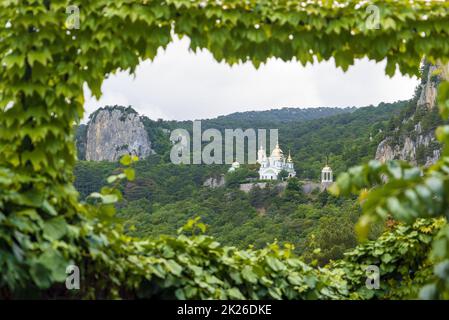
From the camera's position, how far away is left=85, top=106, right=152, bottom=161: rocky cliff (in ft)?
103

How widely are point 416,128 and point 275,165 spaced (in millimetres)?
10522

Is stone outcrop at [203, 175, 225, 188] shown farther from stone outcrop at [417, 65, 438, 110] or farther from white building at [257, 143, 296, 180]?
stone outcrop at [417, 65, 438, 110]

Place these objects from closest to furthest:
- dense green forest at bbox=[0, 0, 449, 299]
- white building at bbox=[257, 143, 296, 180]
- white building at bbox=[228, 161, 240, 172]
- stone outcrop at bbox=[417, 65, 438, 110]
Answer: dense green forest at bbox=[0, 0, 449, 299] → white building at bbox=[257, 143, 296, 180] → white building at bbox=[228, 161, 240, 172] → stone outcrop at bbox=[417, 65, 438, 110]

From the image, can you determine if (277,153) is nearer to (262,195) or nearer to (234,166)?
(234,166)

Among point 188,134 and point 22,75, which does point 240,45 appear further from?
point 188,134

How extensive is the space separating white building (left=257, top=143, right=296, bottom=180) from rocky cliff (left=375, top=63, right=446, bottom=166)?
18.8 feet

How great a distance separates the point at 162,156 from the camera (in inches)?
1008

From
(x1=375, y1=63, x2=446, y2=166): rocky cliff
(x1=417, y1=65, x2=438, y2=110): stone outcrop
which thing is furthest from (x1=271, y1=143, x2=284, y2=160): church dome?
(x1=417, y1=65, x2=438, y2=110): stone outcrop

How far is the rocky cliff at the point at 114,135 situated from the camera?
31.3 m

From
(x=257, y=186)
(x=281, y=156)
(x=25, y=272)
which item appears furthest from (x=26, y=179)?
(x=281, y=156)

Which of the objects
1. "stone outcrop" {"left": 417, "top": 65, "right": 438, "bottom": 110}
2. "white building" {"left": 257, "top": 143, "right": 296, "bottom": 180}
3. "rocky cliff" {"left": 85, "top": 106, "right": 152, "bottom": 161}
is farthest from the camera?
"stone outcrop" {"left": 417, "top": 65, "right": 438, "bottom": 110}

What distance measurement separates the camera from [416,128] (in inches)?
1571

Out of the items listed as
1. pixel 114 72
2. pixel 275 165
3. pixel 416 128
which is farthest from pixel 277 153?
pixel 114 72

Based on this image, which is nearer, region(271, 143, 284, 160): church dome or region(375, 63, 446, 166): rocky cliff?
region(271, 143, 284, 160): church dome
